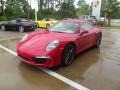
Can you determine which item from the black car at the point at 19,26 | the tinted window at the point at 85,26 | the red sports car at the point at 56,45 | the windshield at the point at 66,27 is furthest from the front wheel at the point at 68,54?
the black car at the point at 19,26

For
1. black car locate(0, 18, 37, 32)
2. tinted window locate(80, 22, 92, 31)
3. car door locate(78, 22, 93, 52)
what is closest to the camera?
car door locate(78, 22, 93, 52)

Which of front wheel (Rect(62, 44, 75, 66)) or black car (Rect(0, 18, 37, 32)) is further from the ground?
black car (Rect(0, 18, 37, 32))

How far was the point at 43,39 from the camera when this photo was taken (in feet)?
19.1

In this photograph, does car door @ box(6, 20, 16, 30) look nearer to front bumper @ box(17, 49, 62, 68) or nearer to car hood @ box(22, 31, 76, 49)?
car hood @ box(22, 31, 76, 49)

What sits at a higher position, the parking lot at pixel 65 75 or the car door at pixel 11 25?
the car door at pixel 11 25

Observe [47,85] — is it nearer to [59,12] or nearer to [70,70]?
[70,70]

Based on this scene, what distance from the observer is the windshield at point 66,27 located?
6.61 m

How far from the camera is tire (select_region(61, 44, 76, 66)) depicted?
561 centimetres

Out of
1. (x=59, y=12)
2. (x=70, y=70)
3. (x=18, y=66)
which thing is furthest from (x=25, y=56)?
(x=59, y=12)

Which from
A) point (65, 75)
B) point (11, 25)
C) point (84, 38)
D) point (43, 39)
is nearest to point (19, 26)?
point (11, 25)

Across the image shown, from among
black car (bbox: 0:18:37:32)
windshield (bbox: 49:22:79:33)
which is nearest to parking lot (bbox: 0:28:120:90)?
windshield (bbox: 49:22:79:33)

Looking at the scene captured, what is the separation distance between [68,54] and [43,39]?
34.7 inches

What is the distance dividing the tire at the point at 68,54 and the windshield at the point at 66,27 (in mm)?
783

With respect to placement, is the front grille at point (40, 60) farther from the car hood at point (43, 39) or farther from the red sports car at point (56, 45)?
the car hood at point (43, 39)
